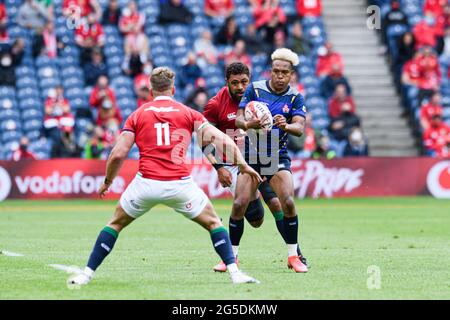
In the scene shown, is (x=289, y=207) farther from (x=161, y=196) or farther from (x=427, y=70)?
(x=427, y=70)

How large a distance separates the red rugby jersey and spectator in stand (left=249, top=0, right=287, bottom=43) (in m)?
19.7

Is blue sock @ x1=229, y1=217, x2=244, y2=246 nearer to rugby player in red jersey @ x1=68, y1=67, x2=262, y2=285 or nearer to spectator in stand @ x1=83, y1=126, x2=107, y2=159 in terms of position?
rugby player in red jersey @ x1=68, y1=67, x2=262, y2=285

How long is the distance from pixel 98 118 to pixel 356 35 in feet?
33.5

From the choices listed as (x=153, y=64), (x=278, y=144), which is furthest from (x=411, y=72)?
(x=278, y=144)

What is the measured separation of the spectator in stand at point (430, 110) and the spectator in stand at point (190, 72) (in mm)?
5982

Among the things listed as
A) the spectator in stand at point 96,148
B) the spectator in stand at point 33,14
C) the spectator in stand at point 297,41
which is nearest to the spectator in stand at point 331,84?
the spectator in stand at point 297,41

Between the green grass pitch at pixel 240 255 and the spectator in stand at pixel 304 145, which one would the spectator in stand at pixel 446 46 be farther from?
the green grass pitch at pixel 240 255

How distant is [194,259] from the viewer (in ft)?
45.9

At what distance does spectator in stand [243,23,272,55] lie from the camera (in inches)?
1185

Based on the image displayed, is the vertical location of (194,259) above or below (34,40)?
below

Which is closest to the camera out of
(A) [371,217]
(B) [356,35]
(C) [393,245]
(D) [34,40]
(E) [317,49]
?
(C) [393,245]
